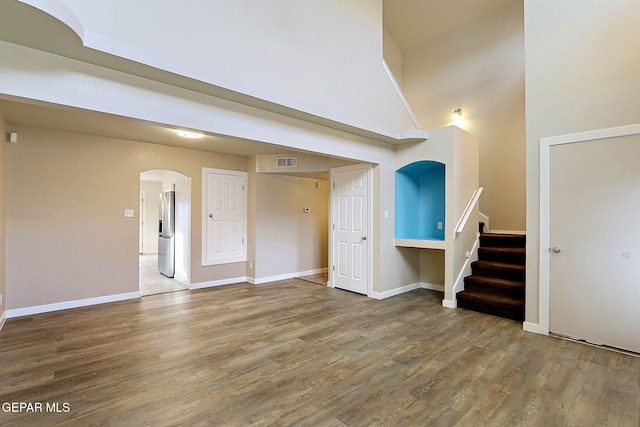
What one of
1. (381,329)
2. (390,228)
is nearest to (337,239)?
(390,228)

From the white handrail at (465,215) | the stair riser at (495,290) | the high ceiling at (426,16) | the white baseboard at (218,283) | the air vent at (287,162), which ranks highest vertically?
the high ceiling at (426,16)

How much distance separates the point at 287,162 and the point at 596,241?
4.53m

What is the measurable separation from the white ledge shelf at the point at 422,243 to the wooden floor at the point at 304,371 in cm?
97

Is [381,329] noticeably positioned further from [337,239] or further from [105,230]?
[105,230]

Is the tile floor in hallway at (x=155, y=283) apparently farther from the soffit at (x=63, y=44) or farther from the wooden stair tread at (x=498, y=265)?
the wooden stair tread at (x=498, y=265)

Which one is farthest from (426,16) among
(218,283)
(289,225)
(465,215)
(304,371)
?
(304,371)

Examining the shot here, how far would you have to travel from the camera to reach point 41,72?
6.90ft

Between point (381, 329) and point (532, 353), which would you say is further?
point (381, 329)

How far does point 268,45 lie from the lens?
3186 millimetres

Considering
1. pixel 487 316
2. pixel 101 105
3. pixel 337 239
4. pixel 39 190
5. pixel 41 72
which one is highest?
pixel 41 72

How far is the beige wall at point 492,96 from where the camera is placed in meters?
5.51

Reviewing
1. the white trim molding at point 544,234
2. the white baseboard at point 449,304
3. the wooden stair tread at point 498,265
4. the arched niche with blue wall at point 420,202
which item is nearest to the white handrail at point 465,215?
the arched niche with blue wall at point 420,202

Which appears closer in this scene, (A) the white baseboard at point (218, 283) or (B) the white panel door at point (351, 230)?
(B) the white panel door at point (351, 230)

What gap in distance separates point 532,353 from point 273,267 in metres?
4.39
